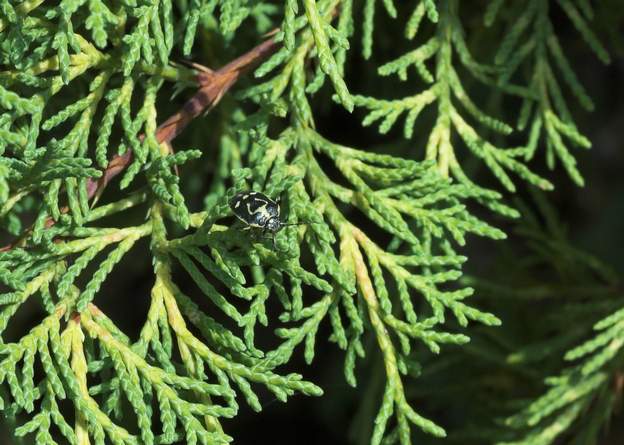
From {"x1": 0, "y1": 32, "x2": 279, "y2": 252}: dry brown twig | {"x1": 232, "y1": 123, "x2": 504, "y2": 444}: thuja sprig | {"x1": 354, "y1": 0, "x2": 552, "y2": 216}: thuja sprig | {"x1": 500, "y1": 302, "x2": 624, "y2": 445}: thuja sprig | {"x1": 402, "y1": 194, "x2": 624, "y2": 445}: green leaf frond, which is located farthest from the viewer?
{"x1": 402, "y1": 194, "x2": 624, "y2": 445}: green leaf frond

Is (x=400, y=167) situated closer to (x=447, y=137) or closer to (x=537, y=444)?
(x=447, y=137)

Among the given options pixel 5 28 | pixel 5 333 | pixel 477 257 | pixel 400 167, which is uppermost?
pixel 5 28

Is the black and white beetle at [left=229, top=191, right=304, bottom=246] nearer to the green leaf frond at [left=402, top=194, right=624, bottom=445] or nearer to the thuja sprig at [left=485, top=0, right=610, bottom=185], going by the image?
the thuja sprig at [left=485, top=0, right=610, bottom=185]

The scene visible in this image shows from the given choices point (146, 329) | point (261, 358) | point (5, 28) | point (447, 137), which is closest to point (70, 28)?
point (5, 28)

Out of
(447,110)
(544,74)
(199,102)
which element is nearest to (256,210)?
(199,102)

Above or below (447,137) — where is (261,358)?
below

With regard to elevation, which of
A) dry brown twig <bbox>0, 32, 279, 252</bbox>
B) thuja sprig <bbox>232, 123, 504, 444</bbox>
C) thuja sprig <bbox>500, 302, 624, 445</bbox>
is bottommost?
thuja sprig <bbox>500, 302, 624, 445</bbox>

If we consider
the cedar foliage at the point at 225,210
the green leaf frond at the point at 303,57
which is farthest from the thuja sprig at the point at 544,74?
the green leaf frond at the point at 303,57

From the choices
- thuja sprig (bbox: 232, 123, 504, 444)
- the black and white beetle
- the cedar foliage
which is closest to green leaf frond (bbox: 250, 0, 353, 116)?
the cedar foliage

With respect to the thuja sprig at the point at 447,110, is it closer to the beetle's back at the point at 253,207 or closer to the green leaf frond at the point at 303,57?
the green leaf frond at the point at 303,57
